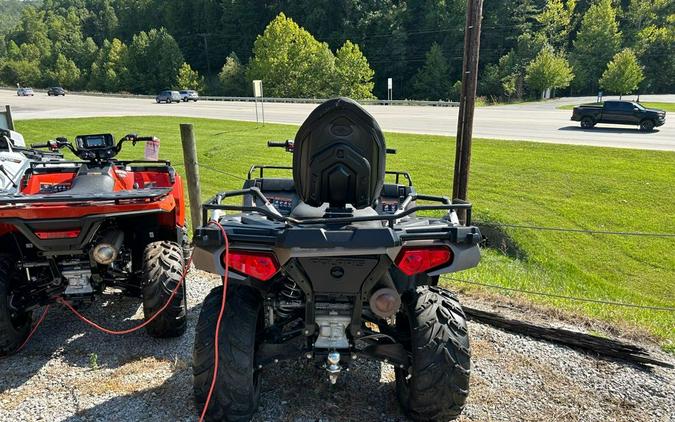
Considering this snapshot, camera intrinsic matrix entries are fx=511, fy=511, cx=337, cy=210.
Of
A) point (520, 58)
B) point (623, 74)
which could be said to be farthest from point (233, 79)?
point (623, 74)

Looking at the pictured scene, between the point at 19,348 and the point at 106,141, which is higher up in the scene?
the point at 106,141

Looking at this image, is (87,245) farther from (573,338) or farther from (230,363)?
(573,338)

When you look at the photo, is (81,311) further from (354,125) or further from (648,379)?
(648,379)

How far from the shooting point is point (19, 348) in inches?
154

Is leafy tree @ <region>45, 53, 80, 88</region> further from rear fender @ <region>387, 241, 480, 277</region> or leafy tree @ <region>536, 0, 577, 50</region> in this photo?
rear fender @ <region>387, 241, 480, 277</region>

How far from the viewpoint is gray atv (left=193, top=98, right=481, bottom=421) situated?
2641 millimetres

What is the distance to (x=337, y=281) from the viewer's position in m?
2.70

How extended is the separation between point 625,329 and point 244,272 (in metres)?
A: 3.45

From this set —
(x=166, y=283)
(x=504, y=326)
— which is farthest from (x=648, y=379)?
(x=166, y=283)

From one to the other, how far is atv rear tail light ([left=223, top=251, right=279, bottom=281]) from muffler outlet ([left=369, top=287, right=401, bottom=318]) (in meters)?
0.56

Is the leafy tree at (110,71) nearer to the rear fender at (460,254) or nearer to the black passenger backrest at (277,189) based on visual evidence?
the black passenger backrest at (277,189)

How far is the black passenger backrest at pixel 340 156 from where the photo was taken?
9.84ft

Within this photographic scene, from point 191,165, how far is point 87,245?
2391 millimetres

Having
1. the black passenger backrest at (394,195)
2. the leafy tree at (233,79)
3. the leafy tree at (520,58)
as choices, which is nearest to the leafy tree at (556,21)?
the leafy tree at (520,58)
